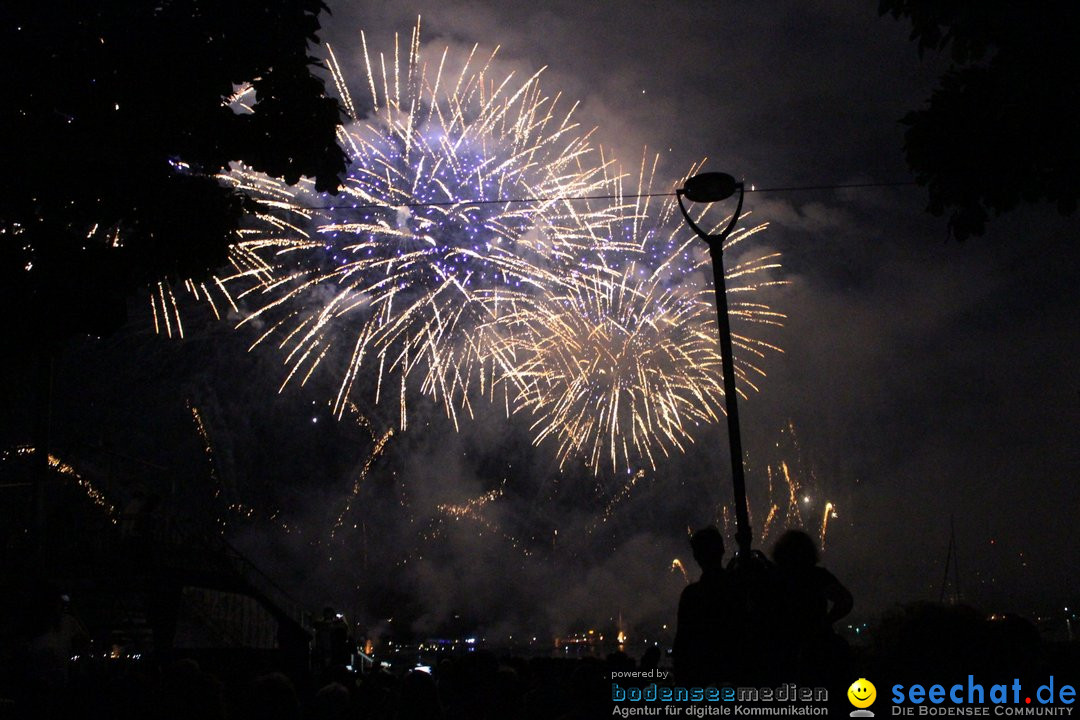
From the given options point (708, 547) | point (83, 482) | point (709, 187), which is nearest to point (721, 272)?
point (709, 187)

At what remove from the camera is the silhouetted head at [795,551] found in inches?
211

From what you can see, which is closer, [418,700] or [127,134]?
[418,700]

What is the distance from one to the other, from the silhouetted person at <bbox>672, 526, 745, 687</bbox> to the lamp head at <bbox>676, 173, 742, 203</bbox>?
636 centimetres

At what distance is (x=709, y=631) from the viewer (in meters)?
5.23

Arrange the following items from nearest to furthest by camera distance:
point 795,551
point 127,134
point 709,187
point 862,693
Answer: point 862,693 → point 795,551 → point 127,134 → point 709,187

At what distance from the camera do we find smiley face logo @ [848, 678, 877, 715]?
11.2 feet

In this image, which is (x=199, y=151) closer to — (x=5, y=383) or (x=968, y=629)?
(x=5, y=383)

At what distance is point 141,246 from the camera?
7547mm

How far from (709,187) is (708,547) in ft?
20.3

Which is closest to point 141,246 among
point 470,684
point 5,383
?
point 5,383

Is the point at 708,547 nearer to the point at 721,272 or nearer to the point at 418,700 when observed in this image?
the point at 418,700

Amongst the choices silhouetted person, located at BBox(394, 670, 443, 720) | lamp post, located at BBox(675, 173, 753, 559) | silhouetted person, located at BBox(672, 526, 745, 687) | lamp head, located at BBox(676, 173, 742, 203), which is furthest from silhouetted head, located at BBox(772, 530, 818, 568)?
lamp head, located at BBox(676, 173, 742, 203)

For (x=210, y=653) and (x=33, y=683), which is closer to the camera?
(x=33, y=683)

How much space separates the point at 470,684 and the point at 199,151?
5127mm
